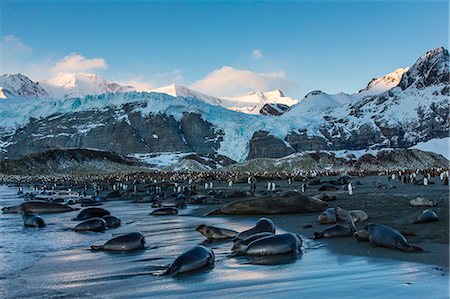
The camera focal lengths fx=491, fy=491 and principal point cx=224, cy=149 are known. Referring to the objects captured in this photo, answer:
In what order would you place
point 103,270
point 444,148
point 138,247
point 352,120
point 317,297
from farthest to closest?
point 352,120 < point 444,148 < point 138,247 < point 103,270 < point 317,297

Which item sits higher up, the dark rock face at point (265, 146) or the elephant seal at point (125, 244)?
the dark rock face at point (265, 146)

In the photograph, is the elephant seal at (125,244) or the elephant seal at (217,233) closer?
the elephant seal at (125,244)

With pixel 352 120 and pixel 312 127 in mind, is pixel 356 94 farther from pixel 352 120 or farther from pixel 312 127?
pixel 312 127

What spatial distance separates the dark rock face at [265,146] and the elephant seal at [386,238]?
87763mm

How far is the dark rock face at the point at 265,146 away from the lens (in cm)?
9625

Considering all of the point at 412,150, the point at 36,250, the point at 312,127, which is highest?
the point at 312,127

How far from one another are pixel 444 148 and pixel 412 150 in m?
9.25

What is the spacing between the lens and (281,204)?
1205 centimetres

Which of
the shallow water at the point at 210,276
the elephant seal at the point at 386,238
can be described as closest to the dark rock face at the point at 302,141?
the elephant seal at the point at 386,238

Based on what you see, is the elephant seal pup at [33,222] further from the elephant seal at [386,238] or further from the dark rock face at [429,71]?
the dark rock face at [429,71]

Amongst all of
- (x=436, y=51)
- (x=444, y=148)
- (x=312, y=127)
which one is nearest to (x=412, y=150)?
(x=444, y=148)

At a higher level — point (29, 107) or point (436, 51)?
point (436, 51)

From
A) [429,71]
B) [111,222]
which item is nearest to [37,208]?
[111,222]

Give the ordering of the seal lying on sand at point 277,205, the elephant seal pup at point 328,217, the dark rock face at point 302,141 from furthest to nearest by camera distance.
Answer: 1. the dark rock face at point 302,141
2. the seal lying on sand at point 277,205
3. the elephant seal pup at point 328,217
